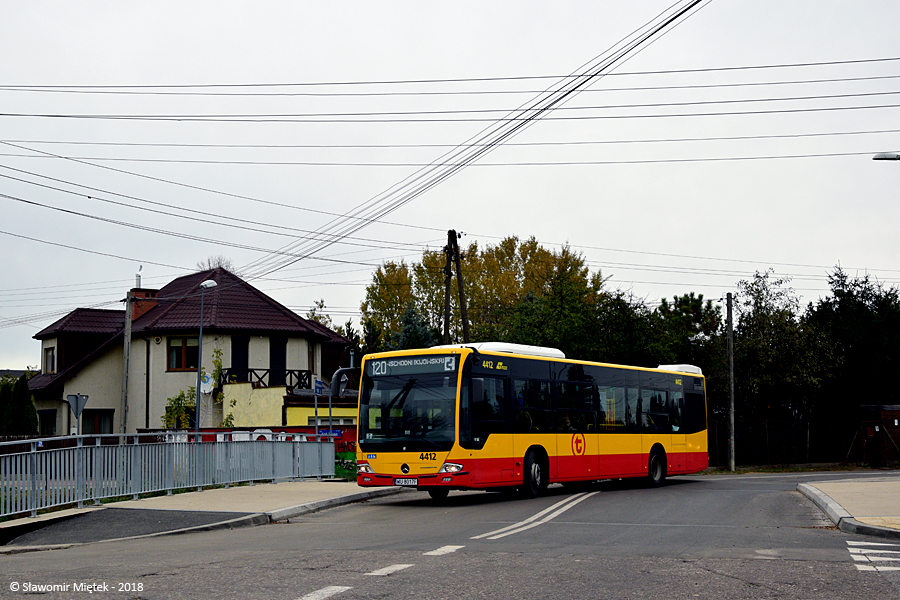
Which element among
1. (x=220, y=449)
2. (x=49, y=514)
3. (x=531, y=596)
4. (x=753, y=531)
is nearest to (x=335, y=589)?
(x=531, y=596)

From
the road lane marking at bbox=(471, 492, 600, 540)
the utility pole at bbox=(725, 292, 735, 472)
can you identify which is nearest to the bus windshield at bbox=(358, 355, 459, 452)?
the road lane marking at bbox=(471, 492, 600, 540)

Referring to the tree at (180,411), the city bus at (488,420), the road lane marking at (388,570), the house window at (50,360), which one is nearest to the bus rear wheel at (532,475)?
the city bus at (488,420)

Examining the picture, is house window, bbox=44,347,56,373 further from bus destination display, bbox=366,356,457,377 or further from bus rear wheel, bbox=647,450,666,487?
bus destination display, bbox=366,356,457,377

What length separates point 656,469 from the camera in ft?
80.8

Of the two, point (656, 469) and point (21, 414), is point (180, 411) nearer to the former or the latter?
point (21, 414)

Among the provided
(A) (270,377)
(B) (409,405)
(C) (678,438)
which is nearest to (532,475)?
(B) (409,405)

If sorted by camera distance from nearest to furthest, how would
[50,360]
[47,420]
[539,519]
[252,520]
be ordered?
[539,519]
[252,520]
[47,420]
[50,360]

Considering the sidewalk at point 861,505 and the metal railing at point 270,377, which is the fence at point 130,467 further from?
the metal railing at point 270,377

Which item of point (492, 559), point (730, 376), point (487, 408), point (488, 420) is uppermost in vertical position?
point (730, 376)

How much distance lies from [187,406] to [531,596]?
3707 centimetres

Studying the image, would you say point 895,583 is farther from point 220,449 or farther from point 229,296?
point 229,296

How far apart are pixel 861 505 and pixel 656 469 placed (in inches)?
351

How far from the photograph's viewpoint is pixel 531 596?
7.60m

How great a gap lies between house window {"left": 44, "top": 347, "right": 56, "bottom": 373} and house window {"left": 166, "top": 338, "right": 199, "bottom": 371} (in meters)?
9.23
